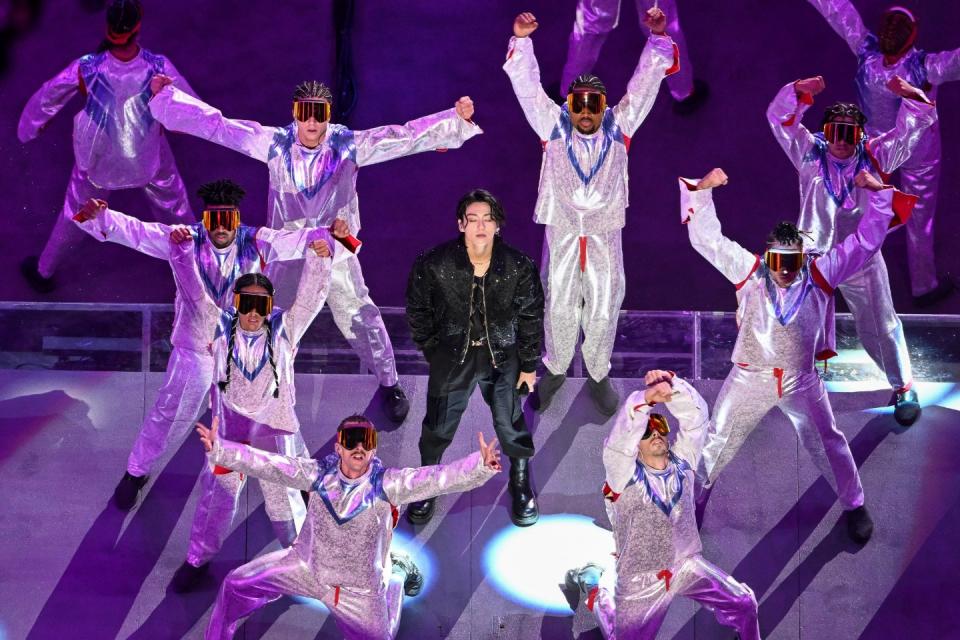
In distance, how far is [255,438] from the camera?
235 inches

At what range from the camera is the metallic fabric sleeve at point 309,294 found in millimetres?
5977

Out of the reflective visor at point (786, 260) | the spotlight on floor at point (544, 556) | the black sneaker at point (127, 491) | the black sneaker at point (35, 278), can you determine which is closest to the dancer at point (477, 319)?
the spotlight on floor at point (544, 556)

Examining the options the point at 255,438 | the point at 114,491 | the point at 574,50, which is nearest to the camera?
the point at 255,438

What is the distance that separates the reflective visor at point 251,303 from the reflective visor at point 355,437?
0.60m

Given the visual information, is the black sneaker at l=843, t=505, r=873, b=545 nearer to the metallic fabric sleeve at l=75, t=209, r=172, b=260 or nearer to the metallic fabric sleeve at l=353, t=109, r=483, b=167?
the metallic fabric sleeve at l=353, t=109, r=483, b=167

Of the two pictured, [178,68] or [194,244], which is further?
[178,68]

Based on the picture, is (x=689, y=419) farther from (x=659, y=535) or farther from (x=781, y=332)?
(x=781, y=332)

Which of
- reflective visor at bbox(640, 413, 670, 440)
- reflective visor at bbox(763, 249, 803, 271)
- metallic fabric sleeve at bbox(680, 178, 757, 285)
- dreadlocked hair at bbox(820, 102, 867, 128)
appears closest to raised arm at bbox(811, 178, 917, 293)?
reflective visor at bbox(763, 249, 803, 271)

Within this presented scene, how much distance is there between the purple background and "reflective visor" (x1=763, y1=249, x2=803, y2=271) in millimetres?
1340

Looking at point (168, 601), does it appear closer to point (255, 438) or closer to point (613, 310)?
point (255, 438)

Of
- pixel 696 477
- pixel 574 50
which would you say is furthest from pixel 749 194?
pixel 696 477

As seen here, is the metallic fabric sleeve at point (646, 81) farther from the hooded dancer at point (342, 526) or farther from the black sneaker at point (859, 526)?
the black sneaker at point (859, 526)

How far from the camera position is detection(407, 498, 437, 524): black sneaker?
20.4ft

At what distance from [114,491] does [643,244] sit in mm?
2704
